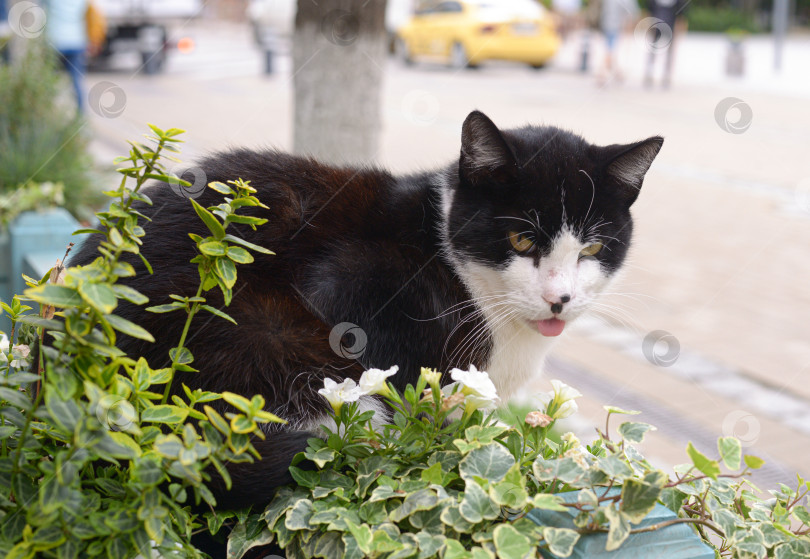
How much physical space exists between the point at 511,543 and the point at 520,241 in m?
0.92

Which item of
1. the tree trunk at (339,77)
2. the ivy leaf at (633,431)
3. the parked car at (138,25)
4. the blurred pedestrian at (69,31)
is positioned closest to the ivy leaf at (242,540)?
the ivy leaf at (633,431)

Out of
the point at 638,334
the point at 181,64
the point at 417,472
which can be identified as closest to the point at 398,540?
the point at 417,472

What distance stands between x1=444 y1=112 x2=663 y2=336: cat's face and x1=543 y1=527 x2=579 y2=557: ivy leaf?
75cm

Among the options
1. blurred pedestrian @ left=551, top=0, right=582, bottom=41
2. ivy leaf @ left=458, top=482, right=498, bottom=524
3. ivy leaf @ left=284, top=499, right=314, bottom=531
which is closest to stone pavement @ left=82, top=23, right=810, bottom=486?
ivy leaf @ left=458, top=482, right=498, bottom=524

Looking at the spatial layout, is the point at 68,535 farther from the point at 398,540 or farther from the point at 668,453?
the point at 668,453

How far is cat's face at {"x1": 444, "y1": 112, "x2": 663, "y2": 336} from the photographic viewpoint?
81.7 inches

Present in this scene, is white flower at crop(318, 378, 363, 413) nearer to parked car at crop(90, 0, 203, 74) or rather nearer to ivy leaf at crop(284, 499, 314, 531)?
ivy leaf at crop(284, 499, 314, 531)

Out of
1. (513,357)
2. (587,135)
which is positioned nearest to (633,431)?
(513,357)

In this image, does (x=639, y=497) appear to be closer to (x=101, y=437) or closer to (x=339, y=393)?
(x=339, y=393)

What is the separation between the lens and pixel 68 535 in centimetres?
128

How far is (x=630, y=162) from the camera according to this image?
2105 mm

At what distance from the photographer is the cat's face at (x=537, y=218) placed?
6.81 ft

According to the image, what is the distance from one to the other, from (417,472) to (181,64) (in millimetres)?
20187

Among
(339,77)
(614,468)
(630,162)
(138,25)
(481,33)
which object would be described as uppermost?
(481,33)
